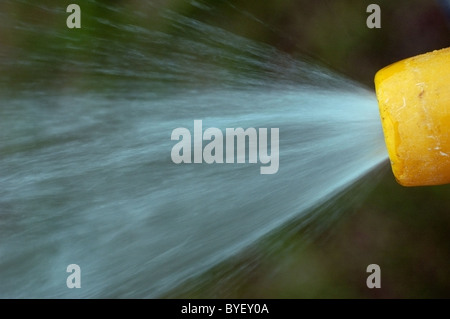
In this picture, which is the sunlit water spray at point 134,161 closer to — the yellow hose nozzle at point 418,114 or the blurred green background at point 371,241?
the blurred green background at point 371,241

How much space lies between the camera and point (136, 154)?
161 cm

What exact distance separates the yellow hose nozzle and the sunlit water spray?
51cm

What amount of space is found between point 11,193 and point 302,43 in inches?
37.9

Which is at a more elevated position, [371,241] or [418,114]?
[418,114]

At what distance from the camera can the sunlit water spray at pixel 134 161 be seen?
61.2 inches

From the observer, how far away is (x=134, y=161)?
159cm

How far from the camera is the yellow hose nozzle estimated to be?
950mm

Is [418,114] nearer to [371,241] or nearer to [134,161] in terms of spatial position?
[371,241]

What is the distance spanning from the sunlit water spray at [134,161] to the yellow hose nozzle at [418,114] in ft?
1.67

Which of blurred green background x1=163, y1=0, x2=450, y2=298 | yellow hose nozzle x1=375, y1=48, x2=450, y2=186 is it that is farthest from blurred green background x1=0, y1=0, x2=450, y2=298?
yellow hose nozzle x1=375, y1=48, x2=450, y2=186

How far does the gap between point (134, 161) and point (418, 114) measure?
88 cm

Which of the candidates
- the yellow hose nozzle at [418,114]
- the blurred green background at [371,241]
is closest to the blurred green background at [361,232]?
the blurred green background at [371,241]

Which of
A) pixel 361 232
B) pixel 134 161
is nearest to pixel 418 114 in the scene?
pixel 361 232
